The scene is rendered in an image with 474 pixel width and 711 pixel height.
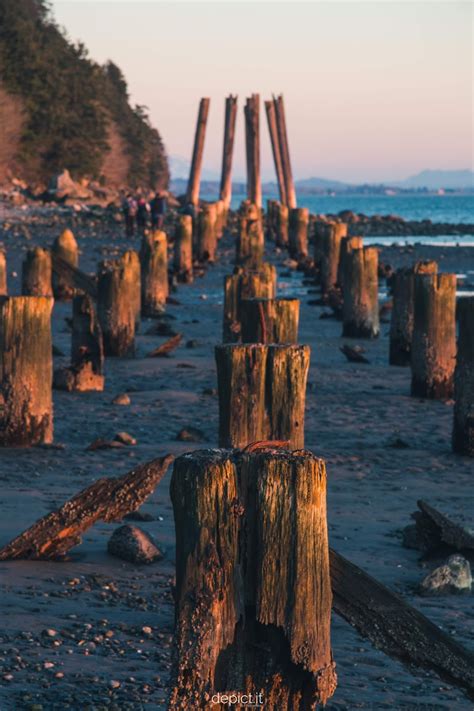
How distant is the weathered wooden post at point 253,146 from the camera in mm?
50625

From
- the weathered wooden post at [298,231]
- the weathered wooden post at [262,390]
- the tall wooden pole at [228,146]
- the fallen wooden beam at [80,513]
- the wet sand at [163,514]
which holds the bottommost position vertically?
the wet sand at [163,514]

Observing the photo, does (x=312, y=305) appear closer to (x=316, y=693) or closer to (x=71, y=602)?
(x=71, y=602)

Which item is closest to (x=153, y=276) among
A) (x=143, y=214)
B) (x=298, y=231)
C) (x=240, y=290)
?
(x=240, y=290)

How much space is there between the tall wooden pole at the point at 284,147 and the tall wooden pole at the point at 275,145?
0.60 m

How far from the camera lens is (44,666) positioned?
14.4 feet

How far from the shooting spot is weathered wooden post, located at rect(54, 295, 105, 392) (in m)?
11.5

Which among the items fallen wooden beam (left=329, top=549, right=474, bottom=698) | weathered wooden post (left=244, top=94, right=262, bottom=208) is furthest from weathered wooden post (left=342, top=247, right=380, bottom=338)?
weathered wooden post (left=244, top=94, right=262, bottom=208)

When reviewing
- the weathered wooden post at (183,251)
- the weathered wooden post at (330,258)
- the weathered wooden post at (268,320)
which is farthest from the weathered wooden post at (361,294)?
the weathered wooden post at (183,251)

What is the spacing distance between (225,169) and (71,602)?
47.0 meters

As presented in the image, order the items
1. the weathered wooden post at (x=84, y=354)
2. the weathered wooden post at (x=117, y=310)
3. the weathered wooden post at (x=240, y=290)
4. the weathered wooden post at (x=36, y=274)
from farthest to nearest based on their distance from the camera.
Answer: the weathered wooden post at (x=36, y=274) → the weathered wooden post at (x=117, y=310) → the weathered wooden post at (x=84, y=354) → the weathered wooden post at (x=240, y=290)

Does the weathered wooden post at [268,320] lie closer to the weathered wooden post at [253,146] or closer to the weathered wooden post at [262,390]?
the weathered wooden post at [262,390]

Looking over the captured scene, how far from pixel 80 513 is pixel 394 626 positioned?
8.09ft

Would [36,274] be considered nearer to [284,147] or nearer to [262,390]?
[262,390]

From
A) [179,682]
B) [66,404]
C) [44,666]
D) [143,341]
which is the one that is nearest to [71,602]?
[44,666]
